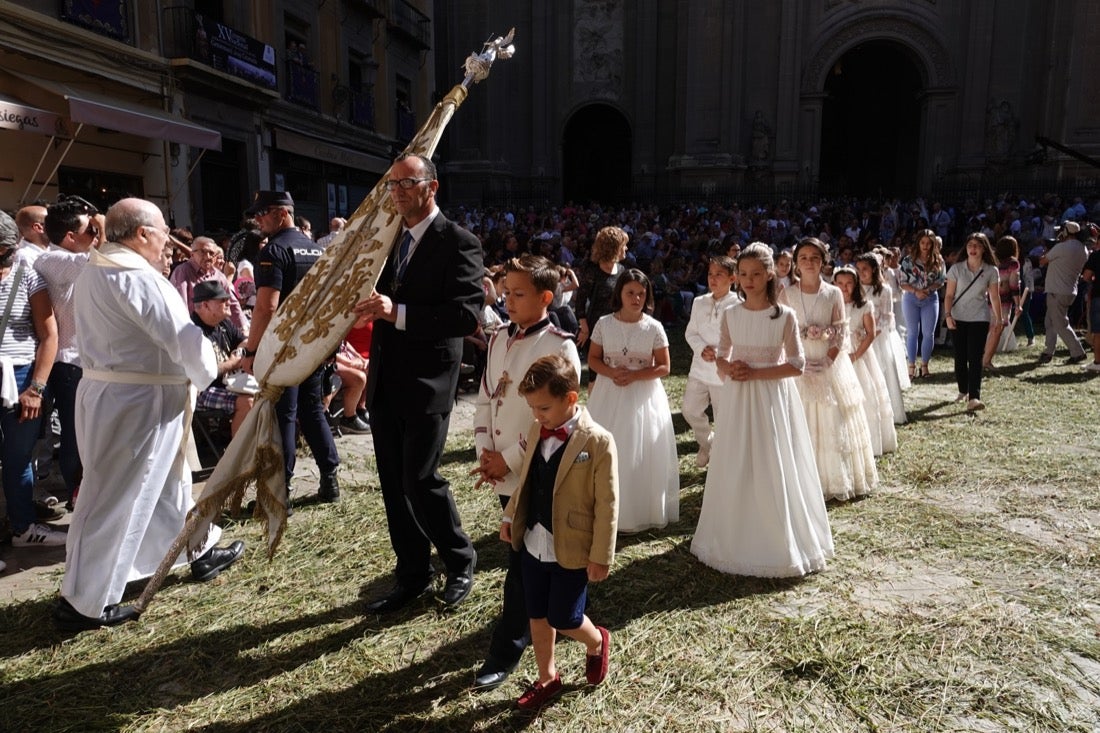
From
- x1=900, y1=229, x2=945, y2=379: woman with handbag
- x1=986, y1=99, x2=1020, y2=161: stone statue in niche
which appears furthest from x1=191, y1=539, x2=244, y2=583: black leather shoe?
x1=986, y1=99, x2=1020, y2=161: stone statue in niche

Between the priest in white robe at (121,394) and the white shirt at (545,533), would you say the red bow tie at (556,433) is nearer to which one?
the white shirt at (545,533)

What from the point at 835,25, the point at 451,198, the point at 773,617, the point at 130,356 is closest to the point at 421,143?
the point at 130,356

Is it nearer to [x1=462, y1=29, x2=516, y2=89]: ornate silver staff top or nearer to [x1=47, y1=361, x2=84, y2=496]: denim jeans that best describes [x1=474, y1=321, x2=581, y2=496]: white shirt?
[x1=462, y1=29, x2=516, y2=89]: ornate silver staff top

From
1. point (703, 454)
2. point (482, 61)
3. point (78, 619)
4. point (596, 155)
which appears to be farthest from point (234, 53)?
point (596, 155)

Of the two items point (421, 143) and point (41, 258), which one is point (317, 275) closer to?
point (421, 143)

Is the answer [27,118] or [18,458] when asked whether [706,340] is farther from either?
[27,118]

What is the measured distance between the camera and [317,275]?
11.5ft

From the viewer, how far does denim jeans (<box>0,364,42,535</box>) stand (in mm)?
4410

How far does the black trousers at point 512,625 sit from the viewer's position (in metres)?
3.11

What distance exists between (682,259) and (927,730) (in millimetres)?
14509

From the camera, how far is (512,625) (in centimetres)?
316

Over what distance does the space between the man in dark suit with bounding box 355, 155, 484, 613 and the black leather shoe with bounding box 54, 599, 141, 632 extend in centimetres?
151

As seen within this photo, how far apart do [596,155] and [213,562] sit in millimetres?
29759

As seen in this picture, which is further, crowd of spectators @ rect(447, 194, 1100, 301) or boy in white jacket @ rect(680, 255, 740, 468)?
crowd of spectators @ rect(447, 194, 1100, 301)
